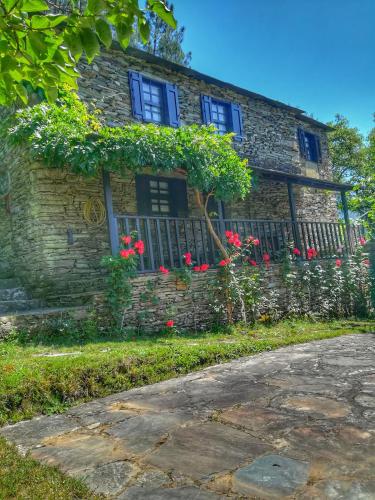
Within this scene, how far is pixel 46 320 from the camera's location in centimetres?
530

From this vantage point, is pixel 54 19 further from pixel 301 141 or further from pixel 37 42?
pixel 301 141

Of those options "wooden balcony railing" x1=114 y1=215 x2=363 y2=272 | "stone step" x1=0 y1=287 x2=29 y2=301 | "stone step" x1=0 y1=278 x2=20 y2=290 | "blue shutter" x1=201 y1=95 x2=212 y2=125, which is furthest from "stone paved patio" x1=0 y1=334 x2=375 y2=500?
"blue shutter" x1=201 y1=95 x2=212 y2=125

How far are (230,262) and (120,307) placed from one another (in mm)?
2174

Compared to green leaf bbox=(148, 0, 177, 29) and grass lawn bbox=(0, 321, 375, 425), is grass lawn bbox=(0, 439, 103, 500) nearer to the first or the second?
grass lawn bbox=(0, 321, 375, 425)

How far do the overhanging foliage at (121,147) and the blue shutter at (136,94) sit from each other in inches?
90.2

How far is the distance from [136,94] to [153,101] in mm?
676

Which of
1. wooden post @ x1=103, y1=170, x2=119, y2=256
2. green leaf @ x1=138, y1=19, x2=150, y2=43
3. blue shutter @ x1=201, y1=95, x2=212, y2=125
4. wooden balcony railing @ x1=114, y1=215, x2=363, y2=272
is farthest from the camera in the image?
blue shutter @ x1=201, y1=95, x2=212, y2=125

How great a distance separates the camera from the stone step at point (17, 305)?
5.89m

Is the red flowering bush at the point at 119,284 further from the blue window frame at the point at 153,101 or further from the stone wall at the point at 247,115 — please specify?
the blue window frame at the point at 153,101

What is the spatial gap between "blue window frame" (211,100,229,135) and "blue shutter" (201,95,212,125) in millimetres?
320

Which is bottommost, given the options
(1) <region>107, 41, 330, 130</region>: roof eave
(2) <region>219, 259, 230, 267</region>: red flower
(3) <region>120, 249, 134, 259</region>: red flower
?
(2) <region>219, 259, 230, 267</region>: red flower

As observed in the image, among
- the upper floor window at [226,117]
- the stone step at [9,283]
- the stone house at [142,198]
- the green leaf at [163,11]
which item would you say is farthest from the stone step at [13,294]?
the upper floor window at [226,117]

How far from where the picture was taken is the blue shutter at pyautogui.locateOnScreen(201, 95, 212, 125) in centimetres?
1036

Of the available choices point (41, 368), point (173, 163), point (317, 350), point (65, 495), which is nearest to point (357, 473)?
point (65, 495)
